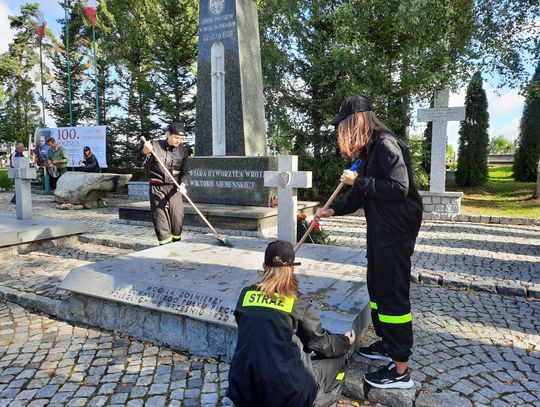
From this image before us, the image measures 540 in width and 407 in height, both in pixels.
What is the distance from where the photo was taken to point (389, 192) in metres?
2.45

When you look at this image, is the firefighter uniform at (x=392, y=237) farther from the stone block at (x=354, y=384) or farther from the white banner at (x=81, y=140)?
the white banner at (x=81, y=140)

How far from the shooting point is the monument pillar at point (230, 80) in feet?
27.7

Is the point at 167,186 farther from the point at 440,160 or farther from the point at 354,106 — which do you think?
the point at 440,160

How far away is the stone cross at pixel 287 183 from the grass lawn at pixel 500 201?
7877 millimetres

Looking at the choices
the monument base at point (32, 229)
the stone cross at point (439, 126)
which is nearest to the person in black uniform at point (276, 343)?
the monument base at point (32, 229)

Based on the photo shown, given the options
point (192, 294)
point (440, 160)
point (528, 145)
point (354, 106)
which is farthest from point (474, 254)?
point (528, 145)

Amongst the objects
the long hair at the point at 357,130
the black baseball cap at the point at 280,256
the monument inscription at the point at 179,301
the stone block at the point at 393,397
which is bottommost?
the stone block at the point at 393,397

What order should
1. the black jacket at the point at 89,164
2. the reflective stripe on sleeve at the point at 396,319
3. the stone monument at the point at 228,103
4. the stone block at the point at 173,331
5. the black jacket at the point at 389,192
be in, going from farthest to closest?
the black jacket at the point at 89,164, the stone monument at the point at 228,103, the stone block at the point at 173,331, the reflective stripe on sleeve at the point at 396,319, the black jacket at the point at 389,192

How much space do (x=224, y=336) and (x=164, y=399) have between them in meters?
0.64

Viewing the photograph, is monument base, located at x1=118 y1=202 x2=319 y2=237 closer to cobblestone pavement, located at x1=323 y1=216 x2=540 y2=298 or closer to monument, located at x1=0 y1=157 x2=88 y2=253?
cobblestone pavement, located at x1=323 y1=216 x2=540 y2=298

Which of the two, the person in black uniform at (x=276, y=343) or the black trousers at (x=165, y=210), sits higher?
the black trousers at (x=165, y=210)

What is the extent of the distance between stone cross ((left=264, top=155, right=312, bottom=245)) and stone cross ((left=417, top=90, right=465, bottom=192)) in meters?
6.95

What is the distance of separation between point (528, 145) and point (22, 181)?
61.7 ft

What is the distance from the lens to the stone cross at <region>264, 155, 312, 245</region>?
172 inches
